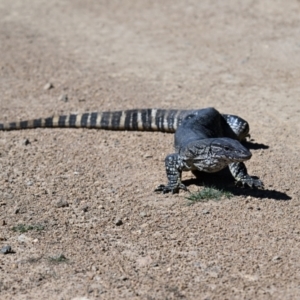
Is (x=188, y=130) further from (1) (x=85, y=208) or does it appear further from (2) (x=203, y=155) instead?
(1) (x=85, y=208)

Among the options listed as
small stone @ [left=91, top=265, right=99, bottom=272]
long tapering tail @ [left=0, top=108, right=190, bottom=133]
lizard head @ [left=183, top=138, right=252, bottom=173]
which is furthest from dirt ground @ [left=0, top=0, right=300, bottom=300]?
lizard head @ [left=183, top=138, right=252, bottom=173]

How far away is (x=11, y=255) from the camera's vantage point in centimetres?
805

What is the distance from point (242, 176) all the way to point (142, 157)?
167 cm

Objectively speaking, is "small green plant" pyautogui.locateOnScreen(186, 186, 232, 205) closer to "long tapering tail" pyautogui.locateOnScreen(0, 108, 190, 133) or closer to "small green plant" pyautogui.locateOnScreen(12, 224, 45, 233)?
"small green plant" pyautogui.locateOnScreen(12, 224, 45, 233)

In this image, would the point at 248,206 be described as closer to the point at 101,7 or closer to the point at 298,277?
the point at 298,277

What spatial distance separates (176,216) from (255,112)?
377cm

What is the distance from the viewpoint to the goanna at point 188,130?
9.34m

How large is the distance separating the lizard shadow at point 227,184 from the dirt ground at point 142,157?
0.02m

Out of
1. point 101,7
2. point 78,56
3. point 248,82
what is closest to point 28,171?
point 248,82

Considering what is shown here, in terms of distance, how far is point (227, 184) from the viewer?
965 centimetres

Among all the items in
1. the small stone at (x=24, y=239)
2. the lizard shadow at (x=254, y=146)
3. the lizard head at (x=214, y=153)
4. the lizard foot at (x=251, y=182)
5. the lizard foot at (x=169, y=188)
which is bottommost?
the small stone at (x=24, y=239)

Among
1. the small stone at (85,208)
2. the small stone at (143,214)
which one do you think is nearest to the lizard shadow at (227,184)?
the small stone at (143,214)

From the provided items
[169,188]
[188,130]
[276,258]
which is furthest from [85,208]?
[276,258]

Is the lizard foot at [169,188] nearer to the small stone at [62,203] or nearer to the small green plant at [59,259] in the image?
the small stone at [62,203]
